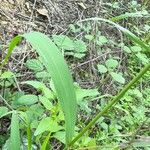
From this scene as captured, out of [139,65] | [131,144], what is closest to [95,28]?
[139,65]

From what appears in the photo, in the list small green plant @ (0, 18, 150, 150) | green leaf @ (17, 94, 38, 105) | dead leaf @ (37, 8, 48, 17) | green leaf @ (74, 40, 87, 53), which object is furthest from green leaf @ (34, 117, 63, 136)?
dead leaf @ (37, 8, 48, 17)

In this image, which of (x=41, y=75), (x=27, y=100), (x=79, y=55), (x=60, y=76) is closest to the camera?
(x=60, y=76)

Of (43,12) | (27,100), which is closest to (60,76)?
(27,100)

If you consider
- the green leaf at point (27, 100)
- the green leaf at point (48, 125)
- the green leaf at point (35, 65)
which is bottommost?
the green leaf at point (48, 125)

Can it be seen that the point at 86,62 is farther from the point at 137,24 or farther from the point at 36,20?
the point at 137,24

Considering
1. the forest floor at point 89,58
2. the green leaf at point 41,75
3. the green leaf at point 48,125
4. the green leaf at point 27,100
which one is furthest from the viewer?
the forest floor at point 89,58

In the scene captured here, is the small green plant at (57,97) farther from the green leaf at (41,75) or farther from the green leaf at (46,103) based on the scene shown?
the green leaf at (41,75)

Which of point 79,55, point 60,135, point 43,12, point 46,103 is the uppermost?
point 43,12

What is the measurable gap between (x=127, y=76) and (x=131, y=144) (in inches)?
49.4

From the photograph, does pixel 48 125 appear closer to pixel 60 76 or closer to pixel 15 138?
pixel 15 138

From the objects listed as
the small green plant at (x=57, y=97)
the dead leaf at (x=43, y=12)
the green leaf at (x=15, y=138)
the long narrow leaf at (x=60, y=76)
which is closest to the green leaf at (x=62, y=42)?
the small green plant at (x=57, y=97)

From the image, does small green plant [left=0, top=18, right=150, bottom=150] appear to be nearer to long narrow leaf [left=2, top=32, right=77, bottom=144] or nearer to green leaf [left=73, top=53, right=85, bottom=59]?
long narrow leaf [left=2, top=32, right=77, bottom=144]

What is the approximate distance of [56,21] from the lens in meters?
2.09

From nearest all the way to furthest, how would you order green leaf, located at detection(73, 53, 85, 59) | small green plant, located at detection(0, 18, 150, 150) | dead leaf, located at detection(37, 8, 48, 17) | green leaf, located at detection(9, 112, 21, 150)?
small green plant, located at detection(0, 18, 150, 150) < green leaf, located at detection(9, 112, 21, 150) < green leaf, located at detection(73, 53, 85, 59) < dead leaf, located at detection(37, 8, 48, 17)
